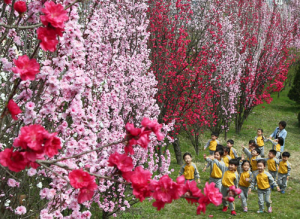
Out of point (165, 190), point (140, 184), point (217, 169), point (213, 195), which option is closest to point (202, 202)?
point (213, 195)

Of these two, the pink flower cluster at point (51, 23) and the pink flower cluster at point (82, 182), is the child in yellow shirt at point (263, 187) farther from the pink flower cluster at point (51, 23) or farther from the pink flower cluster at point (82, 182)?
Answer: the pink flower cluster at point (51, 23)

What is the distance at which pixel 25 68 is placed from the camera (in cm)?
147

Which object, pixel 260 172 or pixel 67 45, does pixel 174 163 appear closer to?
pixel 260 172

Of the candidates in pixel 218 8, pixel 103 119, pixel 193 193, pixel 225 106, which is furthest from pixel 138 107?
pixel 225 106

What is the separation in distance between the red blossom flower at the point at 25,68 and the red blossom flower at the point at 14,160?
373mm

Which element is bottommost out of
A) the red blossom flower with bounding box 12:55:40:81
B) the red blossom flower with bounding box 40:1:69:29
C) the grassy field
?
the grassy field

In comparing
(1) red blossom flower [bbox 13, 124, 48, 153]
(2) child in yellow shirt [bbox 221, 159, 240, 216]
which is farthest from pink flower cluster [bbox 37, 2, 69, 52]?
(2) child in yellow shirt [bbox 221, 159, 240, 216]

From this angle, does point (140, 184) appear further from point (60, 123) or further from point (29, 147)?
point (60, 123)

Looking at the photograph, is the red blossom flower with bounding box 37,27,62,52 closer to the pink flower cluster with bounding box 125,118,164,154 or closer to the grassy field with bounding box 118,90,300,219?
the pink flower cluster with bounding box 125,118,164,154

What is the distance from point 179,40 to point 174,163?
4.61 m

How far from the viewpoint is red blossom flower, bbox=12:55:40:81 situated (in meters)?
1.44

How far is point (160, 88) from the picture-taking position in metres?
8.68

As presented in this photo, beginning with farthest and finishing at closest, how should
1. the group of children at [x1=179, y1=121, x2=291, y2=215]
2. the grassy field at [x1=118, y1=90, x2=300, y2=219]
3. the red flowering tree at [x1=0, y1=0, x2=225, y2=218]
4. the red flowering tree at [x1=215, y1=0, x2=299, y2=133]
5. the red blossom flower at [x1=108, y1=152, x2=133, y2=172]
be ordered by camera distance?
the red flowering tree at [x1=215, y1=0, x2=299, y2=133] < the group of children at [x1=179, y1=121, x2=291, y2=215] < the grassy field at [x1=118, y1=90, x2=300, y2=219] < the red blossom flower at [x1=108, y1=152, x2=133, y2=172] < the red flowering tree at [x1=0, y1=0, x2=225, y2=218]

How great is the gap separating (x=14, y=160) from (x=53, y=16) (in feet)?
2.36
